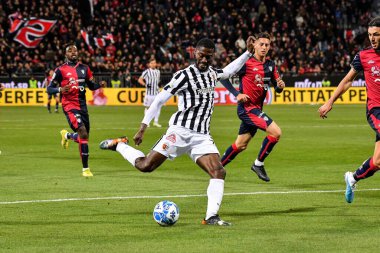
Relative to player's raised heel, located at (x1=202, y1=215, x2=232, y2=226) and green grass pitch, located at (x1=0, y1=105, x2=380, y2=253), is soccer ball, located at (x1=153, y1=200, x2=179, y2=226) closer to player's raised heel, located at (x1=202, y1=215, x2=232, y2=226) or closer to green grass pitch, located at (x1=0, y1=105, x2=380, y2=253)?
green grass pitch, located at (x1=0, y1=105, x2=380, y2=253)

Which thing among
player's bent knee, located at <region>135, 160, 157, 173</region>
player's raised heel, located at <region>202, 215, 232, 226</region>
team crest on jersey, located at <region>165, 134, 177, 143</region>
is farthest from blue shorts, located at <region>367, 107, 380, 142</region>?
player's bent knee, located at <region>135, 160, 157, 173</region>

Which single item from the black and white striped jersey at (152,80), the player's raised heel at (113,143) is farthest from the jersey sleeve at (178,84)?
the black and white striped jersey at (152,80)

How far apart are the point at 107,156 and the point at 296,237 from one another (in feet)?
38.2

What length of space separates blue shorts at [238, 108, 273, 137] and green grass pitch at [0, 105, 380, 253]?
927mm

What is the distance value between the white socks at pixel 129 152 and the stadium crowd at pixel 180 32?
119 feet

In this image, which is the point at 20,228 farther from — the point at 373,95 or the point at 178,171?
the point at 178,171

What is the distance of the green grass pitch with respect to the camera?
343 inches

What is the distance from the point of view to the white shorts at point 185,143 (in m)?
10.3

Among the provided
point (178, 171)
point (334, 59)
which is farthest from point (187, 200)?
point (334, 59)

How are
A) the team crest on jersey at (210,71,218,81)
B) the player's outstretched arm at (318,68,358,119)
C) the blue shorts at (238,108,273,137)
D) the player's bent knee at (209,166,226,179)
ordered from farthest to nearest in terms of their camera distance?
the blue shorts at (238,108,273,137) → the player's outstretched arm at (318,68,358,119) → the team crest on jersey at (210,71,218,81) → the player's bent knee at (209,166,226,179)

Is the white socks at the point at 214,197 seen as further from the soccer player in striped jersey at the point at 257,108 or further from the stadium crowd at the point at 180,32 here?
the stadium crowd at the point at 180,32

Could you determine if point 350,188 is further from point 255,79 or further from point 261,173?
point 255,79

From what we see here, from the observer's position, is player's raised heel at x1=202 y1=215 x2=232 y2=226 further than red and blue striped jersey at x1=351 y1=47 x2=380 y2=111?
No

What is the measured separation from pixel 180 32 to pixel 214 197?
42.5m
